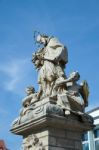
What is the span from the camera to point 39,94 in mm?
10391

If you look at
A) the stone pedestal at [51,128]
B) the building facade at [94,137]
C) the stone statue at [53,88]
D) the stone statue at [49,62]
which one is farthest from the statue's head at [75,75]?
the building facade at [94,137]

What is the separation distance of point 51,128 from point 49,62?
8.02 feet

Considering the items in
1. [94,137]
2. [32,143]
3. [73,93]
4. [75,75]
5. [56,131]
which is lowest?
[32,143]

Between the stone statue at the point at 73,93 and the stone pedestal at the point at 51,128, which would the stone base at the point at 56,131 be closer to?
the stone pedestal at the point at 51,128

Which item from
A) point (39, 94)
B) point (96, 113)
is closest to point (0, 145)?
point (96, 113)

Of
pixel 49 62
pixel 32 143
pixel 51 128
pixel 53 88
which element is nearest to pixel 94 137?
pixel 49 62

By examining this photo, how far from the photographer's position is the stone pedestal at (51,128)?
8916 millimetres

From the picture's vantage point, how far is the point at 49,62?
1065cm

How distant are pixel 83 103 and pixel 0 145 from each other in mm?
36492

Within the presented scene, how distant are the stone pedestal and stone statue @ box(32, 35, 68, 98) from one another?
79 centimetres

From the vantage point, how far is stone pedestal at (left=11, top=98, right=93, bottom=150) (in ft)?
29.3

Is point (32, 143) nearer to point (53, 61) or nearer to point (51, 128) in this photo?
point (51, 128)

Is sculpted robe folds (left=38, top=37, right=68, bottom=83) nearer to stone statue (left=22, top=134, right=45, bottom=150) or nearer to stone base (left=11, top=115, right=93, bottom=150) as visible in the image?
stone base (left=11, top=115, right=93, bottom=150)

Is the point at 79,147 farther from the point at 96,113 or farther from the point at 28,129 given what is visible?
the point at 96,113
